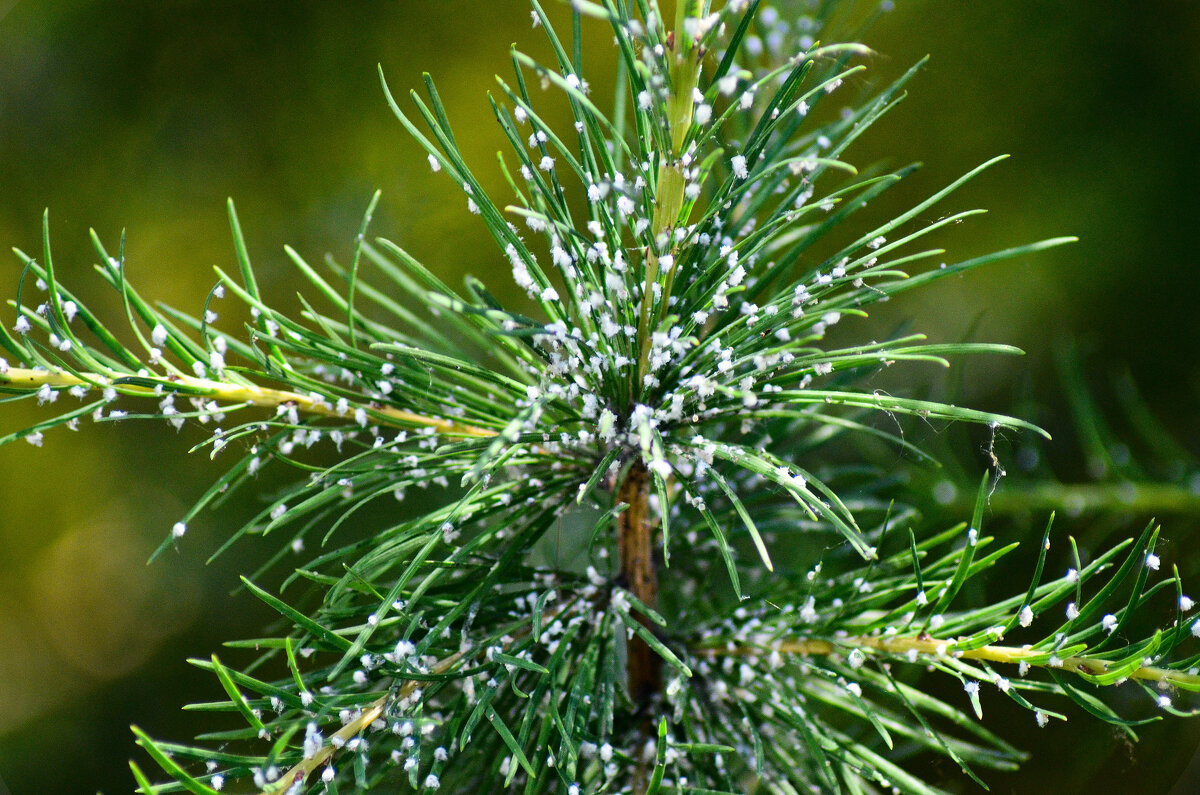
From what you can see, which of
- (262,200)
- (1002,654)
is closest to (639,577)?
(1002,654)

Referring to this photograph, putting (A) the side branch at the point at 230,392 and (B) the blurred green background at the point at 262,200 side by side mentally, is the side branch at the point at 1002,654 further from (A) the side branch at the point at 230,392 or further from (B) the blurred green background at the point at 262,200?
(B) the blurred green background at the point at 262,200

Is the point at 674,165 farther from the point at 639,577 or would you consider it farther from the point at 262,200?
the point at 262,200

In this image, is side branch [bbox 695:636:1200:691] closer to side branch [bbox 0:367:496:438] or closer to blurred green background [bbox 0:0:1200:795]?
side branch [bbox 0:367:496:438]

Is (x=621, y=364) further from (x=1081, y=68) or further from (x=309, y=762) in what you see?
(x=1081, y=68)

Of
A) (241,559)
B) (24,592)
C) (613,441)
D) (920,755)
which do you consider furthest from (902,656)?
(24,592)

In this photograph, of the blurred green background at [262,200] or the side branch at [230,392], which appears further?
the blurred green background at [262,200]

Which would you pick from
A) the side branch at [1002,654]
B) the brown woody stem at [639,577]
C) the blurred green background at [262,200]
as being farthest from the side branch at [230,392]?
the blurred green background at [262,200]

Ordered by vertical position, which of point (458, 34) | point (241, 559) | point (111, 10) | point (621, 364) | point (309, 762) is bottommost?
point (241, 559)
